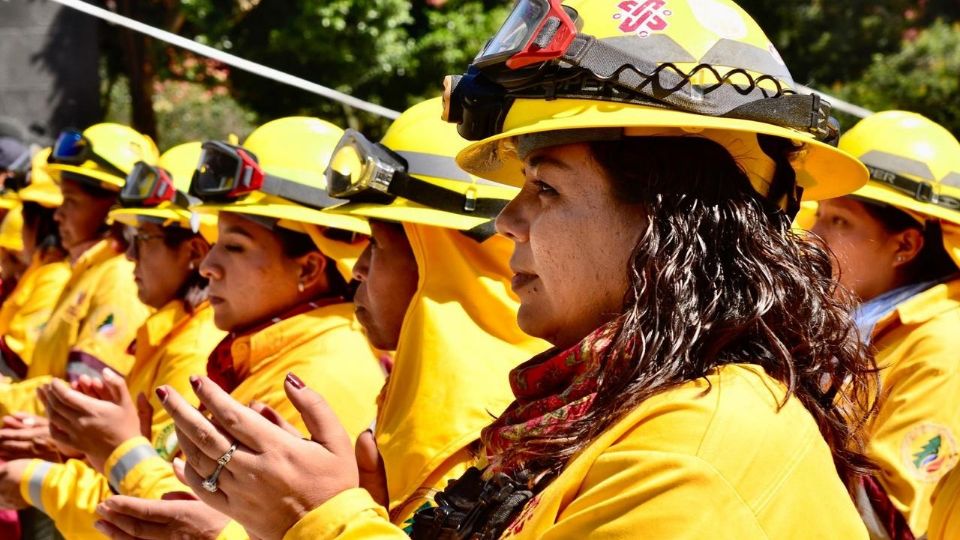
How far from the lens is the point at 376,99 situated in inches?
608

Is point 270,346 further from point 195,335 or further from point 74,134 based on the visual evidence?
point 74,134

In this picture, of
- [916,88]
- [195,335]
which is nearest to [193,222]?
[195,335]

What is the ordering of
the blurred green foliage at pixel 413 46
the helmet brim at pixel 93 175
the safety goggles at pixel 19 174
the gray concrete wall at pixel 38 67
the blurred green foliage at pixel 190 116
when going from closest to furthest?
the helmet brim at pixel 93 175 → the safety goggles at pixel 19 174 → the gray concrete wall at pixel 38 67 → the blurred green foliage at pixel 413 46 → the blurred green foliage at pixel 190 116

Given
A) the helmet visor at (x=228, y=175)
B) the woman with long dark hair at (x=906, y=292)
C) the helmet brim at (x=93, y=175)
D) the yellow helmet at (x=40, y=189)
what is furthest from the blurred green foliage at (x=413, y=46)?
the woman with long dark hair at (x=906, y=292)

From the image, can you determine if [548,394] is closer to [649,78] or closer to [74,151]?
[649,78]

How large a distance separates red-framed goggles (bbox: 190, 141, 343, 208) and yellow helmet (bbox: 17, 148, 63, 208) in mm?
3948

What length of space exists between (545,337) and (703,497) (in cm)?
54

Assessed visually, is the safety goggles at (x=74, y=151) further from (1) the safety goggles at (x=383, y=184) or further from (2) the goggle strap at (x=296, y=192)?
(1) the safety goggles at (x=383, y=184)

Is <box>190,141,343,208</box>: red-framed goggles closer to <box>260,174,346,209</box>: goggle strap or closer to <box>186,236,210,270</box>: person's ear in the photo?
<box>260,174,346,209</box>: goggle strap

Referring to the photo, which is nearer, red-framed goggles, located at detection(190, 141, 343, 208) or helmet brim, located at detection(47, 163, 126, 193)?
red-framed goggles, located at detection(190, 141, 343, 208)

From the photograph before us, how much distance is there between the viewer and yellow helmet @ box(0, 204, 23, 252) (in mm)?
8523

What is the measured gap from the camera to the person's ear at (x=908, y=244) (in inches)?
179

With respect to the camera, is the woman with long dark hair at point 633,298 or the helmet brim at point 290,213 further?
the helmet brim at point 290,213

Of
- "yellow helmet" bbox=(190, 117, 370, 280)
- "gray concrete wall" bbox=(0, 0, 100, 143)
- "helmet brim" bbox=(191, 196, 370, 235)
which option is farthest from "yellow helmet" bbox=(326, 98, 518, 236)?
A: "gray concrete wall" bbox=(0, 0, 100, 143)
